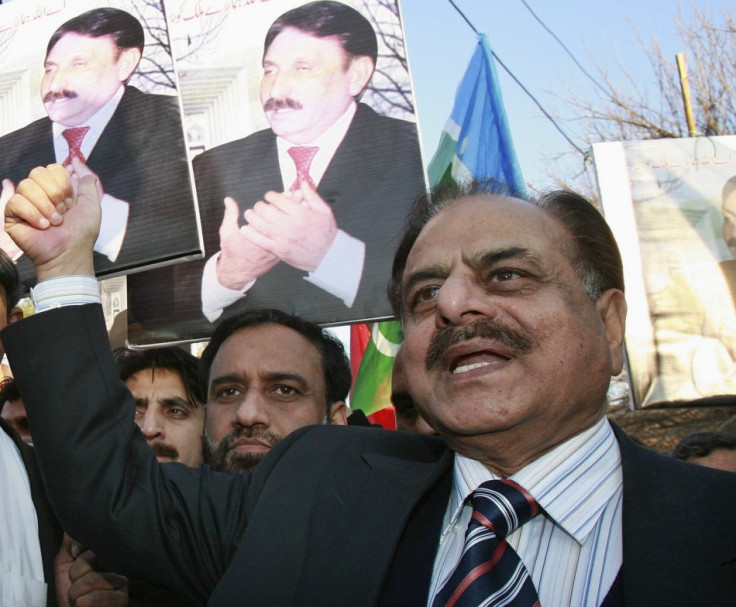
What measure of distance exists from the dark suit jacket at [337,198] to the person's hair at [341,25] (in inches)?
8.0

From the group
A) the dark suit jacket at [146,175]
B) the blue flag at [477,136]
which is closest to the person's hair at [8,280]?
the dark suit jacket at [146,175]

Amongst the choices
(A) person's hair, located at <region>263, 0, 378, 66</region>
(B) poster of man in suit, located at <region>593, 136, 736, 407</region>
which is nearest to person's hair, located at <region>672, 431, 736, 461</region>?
(B) poster of man in suit, located at <region>593, 136, 736, 407</region>

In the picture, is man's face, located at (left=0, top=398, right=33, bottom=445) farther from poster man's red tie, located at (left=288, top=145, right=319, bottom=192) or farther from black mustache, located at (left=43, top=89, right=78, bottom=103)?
poster man's red tie, located at (left=288, top=145, right=319, bottom=192)

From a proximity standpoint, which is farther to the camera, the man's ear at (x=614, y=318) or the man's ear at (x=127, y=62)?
the man's ear at (x=127, y=62)

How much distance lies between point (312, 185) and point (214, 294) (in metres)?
0.50

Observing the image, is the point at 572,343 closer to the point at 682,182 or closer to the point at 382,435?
the point at 382,435

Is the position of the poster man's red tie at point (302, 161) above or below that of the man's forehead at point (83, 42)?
below

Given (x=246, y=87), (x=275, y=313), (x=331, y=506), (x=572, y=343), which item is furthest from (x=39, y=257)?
(x=246, y=87)

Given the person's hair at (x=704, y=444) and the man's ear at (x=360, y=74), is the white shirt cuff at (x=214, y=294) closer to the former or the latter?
the man's ear at (x=360, y=74)

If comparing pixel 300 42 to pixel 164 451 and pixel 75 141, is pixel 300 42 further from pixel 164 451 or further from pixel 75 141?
pixel 164 451

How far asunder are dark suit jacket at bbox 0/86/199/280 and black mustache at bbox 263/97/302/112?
13.6 inches

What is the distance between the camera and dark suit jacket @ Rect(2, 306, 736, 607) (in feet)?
5.01

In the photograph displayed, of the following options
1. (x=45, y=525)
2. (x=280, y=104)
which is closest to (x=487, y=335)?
(x=45, y=525)

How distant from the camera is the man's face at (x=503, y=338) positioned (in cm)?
171
